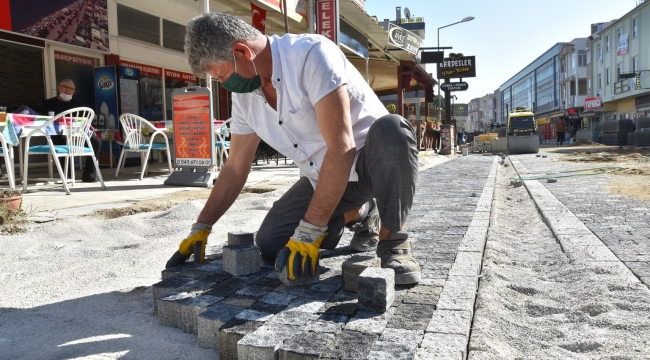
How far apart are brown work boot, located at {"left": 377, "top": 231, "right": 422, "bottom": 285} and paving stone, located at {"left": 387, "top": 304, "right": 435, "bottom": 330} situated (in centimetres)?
22

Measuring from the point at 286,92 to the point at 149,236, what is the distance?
1.90 metres

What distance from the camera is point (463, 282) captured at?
85.4 inches

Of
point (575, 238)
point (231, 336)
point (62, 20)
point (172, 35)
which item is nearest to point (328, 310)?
point (231, 336)

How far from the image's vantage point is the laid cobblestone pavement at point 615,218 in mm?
2756

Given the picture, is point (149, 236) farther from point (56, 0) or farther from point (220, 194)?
point (56, 0)

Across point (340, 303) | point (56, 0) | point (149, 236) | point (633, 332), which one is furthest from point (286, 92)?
point (56, 0)

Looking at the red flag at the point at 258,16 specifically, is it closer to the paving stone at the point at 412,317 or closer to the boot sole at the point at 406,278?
the boot sole at the point at 406,278

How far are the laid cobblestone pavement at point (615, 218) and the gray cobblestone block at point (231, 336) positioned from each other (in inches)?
72.8

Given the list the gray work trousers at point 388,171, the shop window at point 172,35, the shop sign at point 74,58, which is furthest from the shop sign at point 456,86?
the gray work trousers at point 388,171

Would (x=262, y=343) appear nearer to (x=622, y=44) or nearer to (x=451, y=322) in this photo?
(x=451, y=322)

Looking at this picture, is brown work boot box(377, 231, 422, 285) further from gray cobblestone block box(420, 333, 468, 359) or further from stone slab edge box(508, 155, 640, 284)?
stone slab edge box(508, 155, 640, 284)

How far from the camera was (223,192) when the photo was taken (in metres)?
2.55

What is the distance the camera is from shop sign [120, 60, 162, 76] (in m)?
10.4

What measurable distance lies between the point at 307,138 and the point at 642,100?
41279 millimetres
